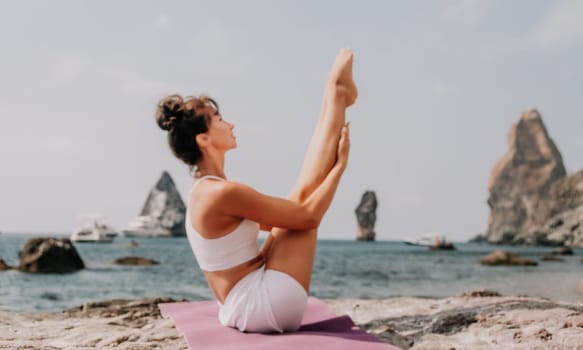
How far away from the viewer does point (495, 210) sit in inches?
3602

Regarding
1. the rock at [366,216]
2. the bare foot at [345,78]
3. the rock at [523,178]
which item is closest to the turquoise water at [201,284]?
the bare foot at [345,78]

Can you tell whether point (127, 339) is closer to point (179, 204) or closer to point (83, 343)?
point (83, 343)

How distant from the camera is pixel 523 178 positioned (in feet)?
303

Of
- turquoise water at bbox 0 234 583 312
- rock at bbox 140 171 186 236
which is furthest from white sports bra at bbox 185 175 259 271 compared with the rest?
rock at bbox 140 171 186 236

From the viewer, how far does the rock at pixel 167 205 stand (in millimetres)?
73875

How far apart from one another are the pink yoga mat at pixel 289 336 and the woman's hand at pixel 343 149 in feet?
3.09

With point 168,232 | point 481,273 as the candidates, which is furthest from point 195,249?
point 168,232

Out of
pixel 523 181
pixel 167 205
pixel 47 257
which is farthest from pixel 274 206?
pixel 523 181

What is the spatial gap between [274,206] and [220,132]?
1.83ft

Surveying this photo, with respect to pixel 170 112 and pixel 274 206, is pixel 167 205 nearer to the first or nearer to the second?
pixel 170 112

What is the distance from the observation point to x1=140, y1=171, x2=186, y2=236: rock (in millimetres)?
73875

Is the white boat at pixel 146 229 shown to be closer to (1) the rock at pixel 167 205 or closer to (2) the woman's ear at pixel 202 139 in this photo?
(1) the rock at pixel 167 205

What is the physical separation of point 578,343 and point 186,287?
1531cm

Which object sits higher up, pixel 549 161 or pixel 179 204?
pixel 549 161
